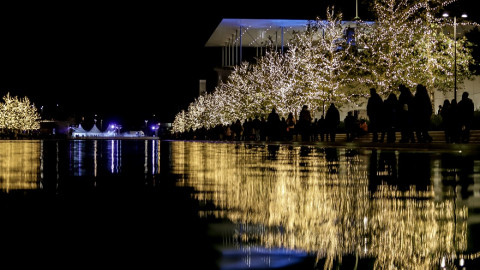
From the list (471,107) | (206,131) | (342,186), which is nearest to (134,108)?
(206,131)

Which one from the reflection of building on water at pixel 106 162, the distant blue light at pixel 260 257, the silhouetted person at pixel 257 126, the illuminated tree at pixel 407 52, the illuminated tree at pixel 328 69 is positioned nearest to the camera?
the distant blue light at pixel 260 257

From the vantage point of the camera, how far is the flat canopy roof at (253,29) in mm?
77312

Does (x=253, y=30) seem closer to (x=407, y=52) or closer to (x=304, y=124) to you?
(x=407, y=52)

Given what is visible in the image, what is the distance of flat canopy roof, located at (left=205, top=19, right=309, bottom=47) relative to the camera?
254 ft

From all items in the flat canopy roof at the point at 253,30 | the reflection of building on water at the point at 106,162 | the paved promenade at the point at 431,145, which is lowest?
the reflection of building on water at the point at 106,162

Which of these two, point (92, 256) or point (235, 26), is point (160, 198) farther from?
point (235, 26)

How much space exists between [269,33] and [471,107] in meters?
60.3

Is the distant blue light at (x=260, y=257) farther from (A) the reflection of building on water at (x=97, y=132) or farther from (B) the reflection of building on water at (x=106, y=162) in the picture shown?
(A) the reflection of building on water at (x=97, y=132)

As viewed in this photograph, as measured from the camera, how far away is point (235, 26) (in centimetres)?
8044

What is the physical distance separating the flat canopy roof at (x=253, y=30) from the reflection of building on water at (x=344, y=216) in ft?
207

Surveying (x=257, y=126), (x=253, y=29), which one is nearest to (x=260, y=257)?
(x=257, y=126)

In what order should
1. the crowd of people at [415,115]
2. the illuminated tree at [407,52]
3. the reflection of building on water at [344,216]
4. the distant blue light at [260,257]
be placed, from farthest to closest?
the illuminated tree at [407,52] < the crowd of people at [415,115] < the reflection of building on water at [344,216] < the distant blue light at [260,257]

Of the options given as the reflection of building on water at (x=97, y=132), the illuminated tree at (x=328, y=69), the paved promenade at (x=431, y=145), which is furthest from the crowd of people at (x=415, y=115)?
the reflection of building on water at (x=97, y=132)

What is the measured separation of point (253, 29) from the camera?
266 feet
